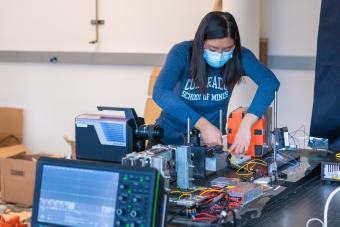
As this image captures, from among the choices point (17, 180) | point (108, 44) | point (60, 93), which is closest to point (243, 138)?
point (17, 180)

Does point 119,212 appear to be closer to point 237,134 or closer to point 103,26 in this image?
point 237,134

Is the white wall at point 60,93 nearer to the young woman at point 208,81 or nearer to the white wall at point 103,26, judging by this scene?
the white wall at point 103,26

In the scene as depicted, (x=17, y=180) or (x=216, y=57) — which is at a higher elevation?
(x=216, y=57)

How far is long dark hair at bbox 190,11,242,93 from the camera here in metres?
2.02

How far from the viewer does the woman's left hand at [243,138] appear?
1.95 meters

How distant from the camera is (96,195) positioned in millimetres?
1166

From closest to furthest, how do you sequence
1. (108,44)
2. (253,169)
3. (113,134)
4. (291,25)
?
(113,134) → (253,169) → (291,25) → (108,44)

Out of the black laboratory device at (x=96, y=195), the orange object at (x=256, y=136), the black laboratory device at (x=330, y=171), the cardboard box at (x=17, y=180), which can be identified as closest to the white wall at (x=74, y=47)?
the cardboard box at (x=17, y=180)

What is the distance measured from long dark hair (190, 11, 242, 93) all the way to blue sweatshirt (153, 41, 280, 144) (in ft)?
0.09

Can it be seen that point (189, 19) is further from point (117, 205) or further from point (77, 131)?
point (117, 205)

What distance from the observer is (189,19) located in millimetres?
3395

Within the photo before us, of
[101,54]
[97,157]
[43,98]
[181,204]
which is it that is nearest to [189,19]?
[101,54]

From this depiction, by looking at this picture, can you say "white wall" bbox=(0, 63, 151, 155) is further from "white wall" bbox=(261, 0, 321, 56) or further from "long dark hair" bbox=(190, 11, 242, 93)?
"long dark hair" bbox=(190, 11, 242, 93)

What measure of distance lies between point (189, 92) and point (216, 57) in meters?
0.18
